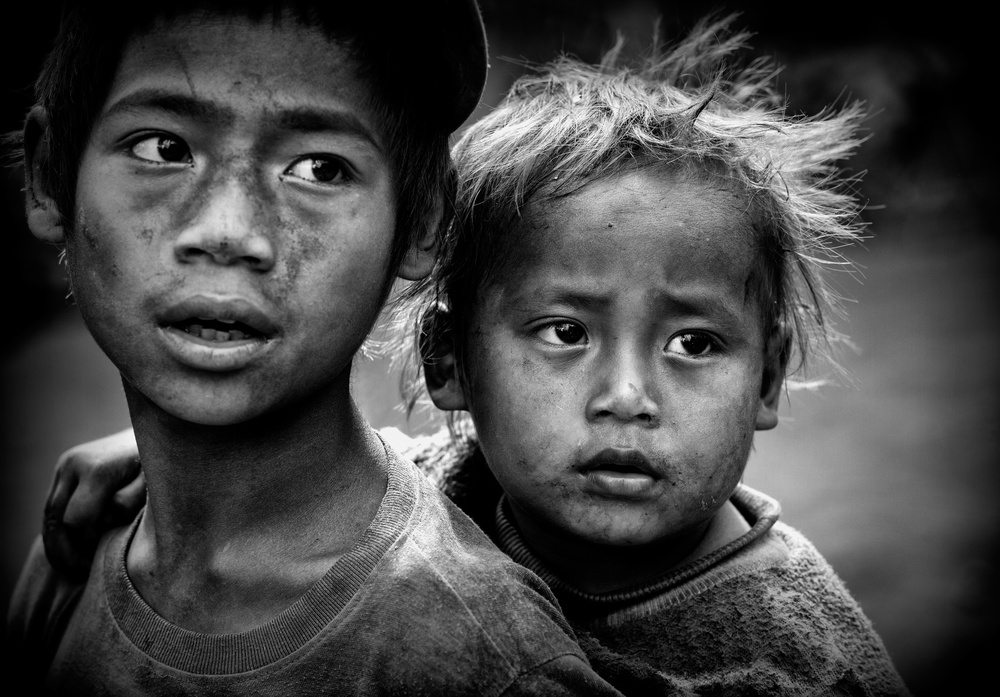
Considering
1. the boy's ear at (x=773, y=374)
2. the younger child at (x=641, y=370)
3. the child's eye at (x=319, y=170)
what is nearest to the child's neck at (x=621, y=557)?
the younger child at (x=641, y=370)

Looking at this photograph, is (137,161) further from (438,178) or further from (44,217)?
(438,178)

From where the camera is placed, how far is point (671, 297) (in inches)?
70.1

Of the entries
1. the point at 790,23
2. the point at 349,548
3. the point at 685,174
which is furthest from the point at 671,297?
the point at 790,23

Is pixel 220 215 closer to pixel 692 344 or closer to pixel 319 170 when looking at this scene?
pixel 319 170

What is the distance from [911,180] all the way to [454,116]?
3852mm

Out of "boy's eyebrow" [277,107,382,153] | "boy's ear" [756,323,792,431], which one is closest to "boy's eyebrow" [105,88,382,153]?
"boy's eyebrow" [277,107,382,153]

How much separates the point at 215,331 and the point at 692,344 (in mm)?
935

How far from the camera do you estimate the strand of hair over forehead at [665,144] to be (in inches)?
73.7

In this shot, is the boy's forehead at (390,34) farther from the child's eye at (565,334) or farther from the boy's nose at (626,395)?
the boy's nose at (626,395)

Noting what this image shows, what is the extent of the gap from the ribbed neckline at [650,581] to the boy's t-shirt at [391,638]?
403 millimetres

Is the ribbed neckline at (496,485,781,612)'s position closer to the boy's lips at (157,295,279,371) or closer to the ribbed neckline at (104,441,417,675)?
the ribbed neckline at (104,441,417,675)

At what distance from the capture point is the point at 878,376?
490 centimetres

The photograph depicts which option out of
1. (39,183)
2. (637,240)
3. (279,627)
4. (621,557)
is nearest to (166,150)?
(39,183)

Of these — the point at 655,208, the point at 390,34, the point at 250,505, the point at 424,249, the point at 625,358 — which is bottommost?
the point at 250,505
